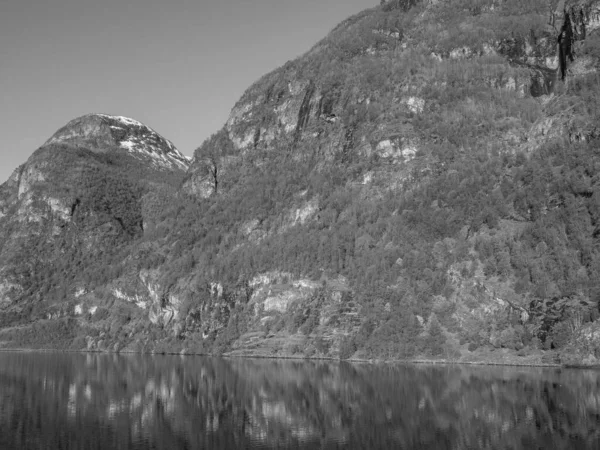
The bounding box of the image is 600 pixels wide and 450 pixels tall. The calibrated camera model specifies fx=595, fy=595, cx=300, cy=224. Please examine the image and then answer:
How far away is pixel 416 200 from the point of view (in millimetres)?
174625

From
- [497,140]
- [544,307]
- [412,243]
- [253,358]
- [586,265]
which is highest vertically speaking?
[497,140]

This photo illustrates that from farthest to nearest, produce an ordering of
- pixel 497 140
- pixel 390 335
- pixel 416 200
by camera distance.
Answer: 1. pixel 497 140
2. pixel 416 200
3. pixel 390 335

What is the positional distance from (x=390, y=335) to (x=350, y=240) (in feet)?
140

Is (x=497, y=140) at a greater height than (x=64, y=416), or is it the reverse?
(x=497, y=140)

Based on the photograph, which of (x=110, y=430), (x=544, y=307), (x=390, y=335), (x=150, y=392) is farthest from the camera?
(x=390, y=335)

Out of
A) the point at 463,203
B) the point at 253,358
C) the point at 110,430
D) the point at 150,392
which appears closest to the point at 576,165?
the point at 463,203

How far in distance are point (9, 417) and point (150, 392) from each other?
2593 centimetres

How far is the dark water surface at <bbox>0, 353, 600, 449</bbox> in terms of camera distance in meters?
55.2

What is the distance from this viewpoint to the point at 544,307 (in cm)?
12350

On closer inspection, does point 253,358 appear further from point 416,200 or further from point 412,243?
point 416,200

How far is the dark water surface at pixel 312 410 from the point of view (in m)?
55.2

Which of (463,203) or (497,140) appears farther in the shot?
(497,140)

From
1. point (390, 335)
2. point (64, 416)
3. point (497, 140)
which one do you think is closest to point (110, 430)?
point (64, 416)

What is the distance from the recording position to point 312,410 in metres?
72.1
